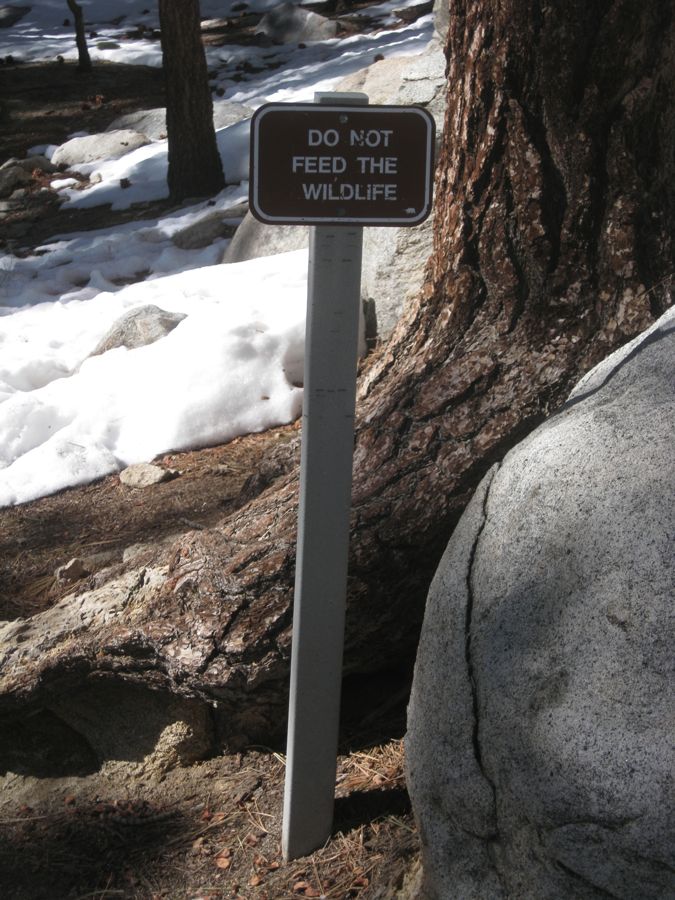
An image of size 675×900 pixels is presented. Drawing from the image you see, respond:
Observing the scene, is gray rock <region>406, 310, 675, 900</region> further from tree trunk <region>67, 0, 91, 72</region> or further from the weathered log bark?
tree trunk <region>67, 0, 91, 72</region>

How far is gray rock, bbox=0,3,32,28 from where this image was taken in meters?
20.6

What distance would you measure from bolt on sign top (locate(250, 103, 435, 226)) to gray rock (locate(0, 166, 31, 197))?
1042 cm

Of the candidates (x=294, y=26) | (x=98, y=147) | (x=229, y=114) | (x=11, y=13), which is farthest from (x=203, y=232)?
(x=11, y=13)

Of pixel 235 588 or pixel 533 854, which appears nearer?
pixel 533 854

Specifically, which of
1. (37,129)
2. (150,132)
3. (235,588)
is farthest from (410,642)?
(37,129)

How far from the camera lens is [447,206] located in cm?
313

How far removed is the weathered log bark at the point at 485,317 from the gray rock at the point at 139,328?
3370mm

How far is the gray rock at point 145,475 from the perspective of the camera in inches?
199

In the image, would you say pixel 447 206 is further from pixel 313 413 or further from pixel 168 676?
pixel 168 676

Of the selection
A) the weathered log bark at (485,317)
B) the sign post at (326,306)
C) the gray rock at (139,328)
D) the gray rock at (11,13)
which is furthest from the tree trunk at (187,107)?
the gray rock at (11,13)

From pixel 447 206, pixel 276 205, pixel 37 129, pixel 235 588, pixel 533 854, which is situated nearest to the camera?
pixel 533 854

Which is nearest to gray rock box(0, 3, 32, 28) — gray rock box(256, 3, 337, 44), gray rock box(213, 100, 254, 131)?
gray rock box(256, 3, 337, 44)

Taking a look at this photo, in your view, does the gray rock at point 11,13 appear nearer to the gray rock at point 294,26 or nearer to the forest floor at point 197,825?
the gray rock at point 294,26

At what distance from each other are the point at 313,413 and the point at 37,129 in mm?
13413
